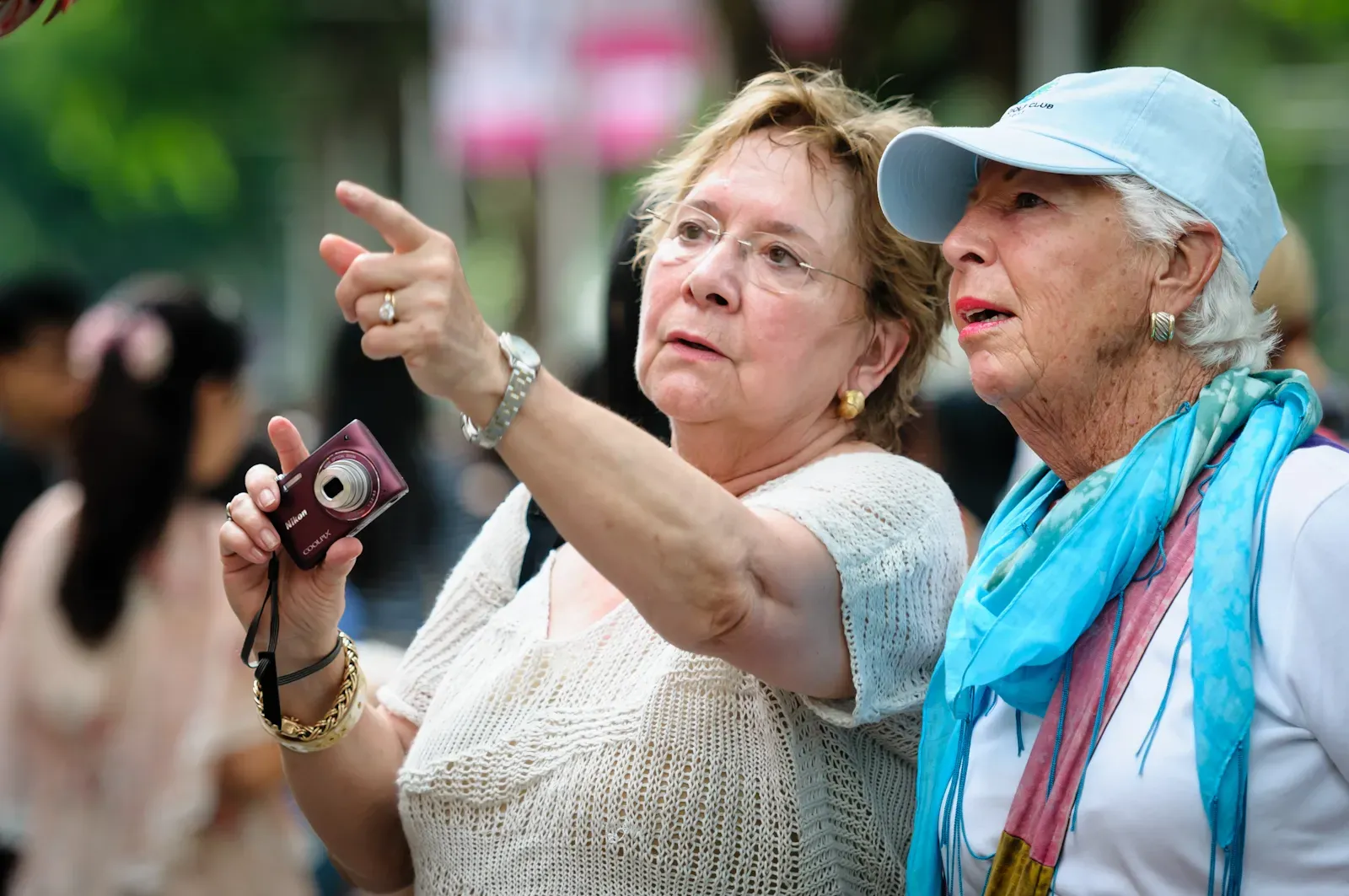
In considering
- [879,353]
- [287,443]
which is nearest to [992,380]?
[879,353]

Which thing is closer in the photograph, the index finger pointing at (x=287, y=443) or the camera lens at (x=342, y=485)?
the camera lens at (x=342, y=485)

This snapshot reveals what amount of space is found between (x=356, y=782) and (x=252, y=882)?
79.9 inches

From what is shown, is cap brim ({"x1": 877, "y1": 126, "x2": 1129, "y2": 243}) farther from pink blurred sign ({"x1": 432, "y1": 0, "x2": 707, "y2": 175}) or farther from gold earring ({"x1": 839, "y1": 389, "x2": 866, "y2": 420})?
pink blurred sign ({"x1": 432, "y1": 0, "x2": 707, "y2": 175})

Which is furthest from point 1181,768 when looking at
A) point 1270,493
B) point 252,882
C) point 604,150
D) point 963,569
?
point 604,150

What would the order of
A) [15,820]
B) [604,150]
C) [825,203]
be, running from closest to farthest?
[825,203]
[15,820]
[604,150]

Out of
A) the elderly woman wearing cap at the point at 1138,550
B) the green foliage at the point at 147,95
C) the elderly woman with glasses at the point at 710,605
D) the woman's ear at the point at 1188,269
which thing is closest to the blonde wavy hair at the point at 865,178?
the elderly woman with glasses at the point at 710,605

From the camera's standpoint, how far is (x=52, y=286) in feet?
21.2

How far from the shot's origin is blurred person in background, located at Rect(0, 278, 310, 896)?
4.22m

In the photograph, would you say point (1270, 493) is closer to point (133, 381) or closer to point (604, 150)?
point (133, 381)

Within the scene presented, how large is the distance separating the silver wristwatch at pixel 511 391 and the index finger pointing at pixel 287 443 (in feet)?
1.69

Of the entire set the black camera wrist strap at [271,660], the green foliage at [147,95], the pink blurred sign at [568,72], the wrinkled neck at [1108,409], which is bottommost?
the green foliage at [147,95]

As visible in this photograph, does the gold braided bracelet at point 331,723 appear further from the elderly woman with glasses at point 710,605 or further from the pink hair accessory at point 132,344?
the pink hair accessory at point 132,344

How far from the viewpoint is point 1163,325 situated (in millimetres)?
2121

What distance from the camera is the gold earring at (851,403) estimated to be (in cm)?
262
